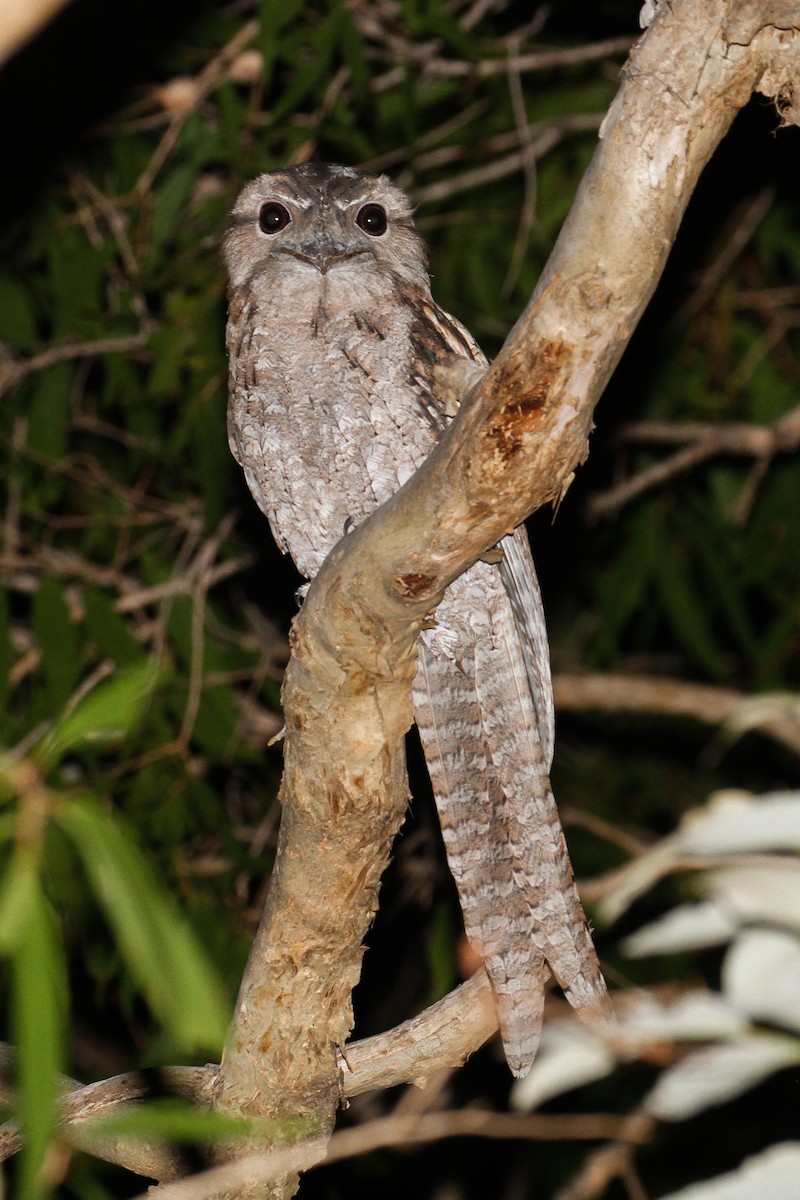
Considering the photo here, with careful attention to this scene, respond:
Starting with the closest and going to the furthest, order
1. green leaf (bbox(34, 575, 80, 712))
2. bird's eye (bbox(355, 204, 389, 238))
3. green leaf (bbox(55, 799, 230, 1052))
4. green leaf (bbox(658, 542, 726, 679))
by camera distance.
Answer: green leaf (bbox(55, 799, 230, 1052))
bird's eye (bbox(355, 204, 389, 238))
green leaf (bbox(34, 575, 80, 712))
green leaf (bbox(658, 542, 726, 679))

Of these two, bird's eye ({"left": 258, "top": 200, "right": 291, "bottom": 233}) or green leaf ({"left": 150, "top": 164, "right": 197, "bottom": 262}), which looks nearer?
bird's eye ({"left": 258, "top": 200, "right": 291, "bottom": 233})

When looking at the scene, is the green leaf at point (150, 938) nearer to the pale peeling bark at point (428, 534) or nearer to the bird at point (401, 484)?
the pale peeling bark at point (428, 534)

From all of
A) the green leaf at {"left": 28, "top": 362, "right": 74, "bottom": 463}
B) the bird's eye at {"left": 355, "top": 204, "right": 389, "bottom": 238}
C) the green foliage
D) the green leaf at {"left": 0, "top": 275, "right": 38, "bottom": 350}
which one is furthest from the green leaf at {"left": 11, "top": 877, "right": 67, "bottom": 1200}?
the green leaf at {"left": 0, "top": 275, "right": 38, "bottom": 350}

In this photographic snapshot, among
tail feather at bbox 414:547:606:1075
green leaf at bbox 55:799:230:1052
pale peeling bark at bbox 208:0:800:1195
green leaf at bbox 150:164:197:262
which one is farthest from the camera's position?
green leaf at bbox 150:164:197:262

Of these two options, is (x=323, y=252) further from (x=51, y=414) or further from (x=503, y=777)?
(x=51, y=414)

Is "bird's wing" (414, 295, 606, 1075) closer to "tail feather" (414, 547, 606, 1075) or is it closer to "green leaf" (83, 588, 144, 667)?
"tail feather" (414, 547, 606, 1075)

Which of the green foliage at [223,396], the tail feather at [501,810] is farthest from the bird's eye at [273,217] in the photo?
the tail feather at [501,810]
